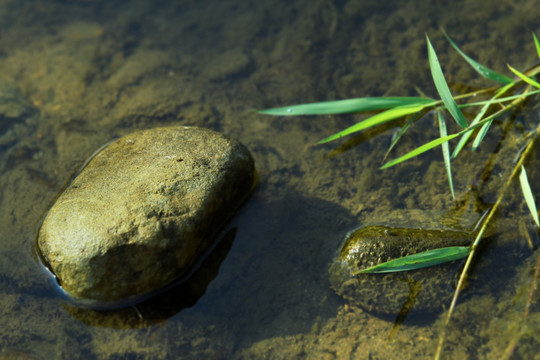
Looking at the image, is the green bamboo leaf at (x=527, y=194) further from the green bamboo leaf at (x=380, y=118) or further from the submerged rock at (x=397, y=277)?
the green bamboo leaf at (x=380, y=118)

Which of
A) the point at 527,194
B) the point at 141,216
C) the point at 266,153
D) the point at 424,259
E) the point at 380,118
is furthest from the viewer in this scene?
the point at 266,153

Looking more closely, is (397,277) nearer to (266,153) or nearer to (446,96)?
(446,96)

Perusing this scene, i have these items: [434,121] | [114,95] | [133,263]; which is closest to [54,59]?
[114,95]

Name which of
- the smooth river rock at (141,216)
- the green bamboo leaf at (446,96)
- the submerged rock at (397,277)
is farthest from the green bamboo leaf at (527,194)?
the smooth river rock at (141,216)

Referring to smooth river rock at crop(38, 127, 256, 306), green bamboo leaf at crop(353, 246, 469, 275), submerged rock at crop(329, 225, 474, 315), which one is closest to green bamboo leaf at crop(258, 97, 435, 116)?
smooth river rock at crop(38, 127, 256, 306)

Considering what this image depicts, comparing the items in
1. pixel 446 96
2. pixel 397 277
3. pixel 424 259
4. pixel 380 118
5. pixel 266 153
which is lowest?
pixel 397 277

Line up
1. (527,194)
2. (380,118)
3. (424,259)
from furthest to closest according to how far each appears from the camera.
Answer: (380,118) < (527,194) < (424,259)

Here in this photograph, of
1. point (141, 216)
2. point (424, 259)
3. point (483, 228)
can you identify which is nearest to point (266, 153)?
point (141, 216)

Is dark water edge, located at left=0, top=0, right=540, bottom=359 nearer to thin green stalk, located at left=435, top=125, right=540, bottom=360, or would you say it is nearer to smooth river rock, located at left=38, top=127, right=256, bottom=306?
thin green stalk, located at left=435, top=125, right=540, bottom=360

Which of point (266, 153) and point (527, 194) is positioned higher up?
point (266, 153)
